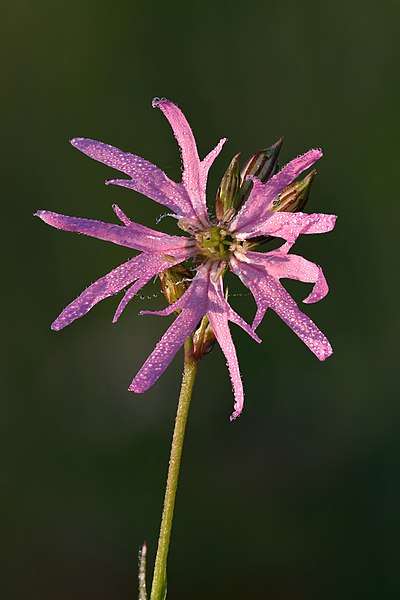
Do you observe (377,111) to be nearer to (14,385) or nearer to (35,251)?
(35,251)

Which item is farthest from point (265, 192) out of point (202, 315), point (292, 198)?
point (202, 315)

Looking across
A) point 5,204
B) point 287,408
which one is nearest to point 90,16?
point 5,204

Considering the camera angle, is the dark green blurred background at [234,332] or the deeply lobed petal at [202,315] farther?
the dark green blurred background at [234,332]

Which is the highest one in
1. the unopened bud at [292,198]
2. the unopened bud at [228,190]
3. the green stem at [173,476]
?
the unopened bud at [228,190]

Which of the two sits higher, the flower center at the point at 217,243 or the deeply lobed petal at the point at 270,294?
the flower center at the point at 217,243

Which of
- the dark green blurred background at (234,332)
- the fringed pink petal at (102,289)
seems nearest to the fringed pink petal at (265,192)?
the fringed pink petal at (102,289)

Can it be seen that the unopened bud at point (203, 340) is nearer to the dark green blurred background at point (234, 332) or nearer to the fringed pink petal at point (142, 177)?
the fringed pink petal at point (142, 177)
